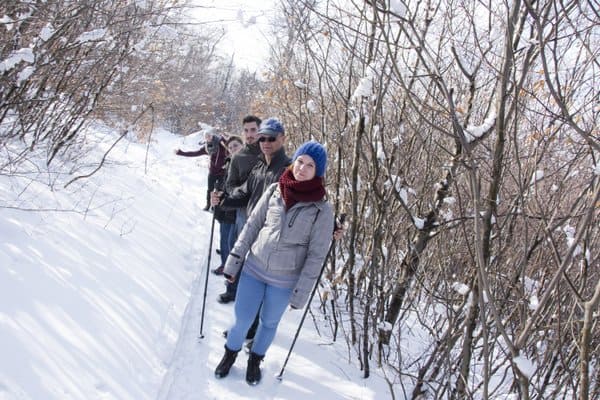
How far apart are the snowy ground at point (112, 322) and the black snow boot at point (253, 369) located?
58 mm

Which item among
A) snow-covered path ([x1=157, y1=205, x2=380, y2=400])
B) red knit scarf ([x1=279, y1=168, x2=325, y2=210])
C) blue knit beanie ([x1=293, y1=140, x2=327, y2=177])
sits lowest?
snow-covered path ([x1=157, y1=205, x2=380, y2=400])

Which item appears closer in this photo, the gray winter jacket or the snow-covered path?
the gray winter jacket

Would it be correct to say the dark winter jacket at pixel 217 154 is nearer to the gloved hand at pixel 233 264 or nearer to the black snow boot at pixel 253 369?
the gloved hand at pixel 233 264

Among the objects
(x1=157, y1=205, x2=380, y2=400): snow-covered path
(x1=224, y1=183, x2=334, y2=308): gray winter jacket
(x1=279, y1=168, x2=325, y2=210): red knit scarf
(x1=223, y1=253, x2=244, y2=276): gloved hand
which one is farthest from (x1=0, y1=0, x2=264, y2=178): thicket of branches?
(x1=157, y1=205, x2=380, y2=400): snow-covered path

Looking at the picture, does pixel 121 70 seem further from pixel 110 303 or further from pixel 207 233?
pixel 110 303

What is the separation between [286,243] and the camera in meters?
2.68

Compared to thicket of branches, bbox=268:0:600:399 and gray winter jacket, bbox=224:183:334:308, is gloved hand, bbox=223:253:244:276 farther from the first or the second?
thicket of branches, bbox=268:0:600:399

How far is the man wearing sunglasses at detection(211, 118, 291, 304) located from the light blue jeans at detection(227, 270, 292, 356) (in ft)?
2.76

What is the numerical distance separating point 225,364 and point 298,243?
46.2 inches

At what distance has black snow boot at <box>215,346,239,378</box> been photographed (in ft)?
9.77

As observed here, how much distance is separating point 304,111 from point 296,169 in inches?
96.5

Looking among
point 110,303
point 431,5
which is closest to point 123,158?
point 110,303

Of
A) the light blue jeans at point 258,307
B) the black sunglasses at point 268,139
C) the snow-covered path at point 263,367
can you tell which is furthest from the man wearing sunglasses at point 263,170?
the snow-covered path at point 263,367

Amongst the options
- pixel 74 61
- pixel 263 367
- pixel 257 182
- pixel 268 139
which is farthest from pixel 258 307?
pixel 74 61
